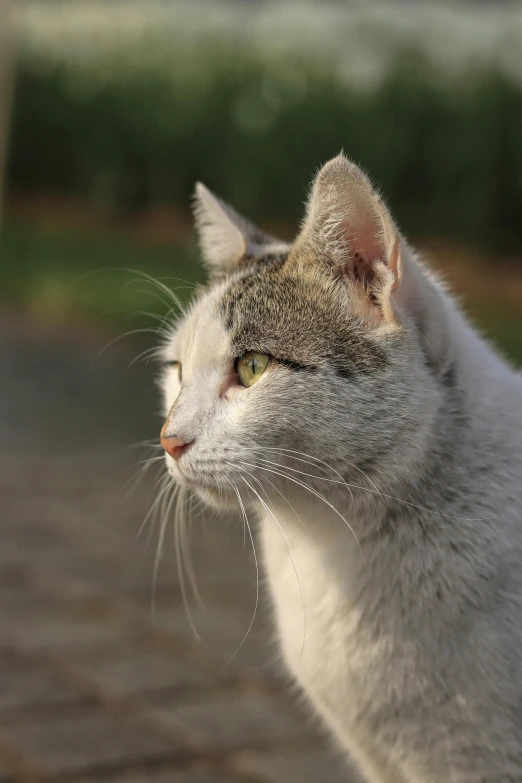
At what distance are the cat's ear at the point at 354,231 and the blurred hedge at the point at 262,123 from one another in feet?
18.5

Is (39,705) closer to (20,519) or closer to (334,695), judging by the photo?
(334,695)

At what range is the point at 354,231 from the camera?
232 cm

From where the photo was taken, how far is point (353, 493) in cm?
234

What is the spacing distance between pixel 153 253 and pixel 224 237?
8840 mm

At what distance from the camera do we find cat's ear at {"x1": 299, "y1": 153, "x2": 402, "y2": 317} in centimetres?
222

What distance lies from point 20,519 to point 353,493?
3088 millimetres

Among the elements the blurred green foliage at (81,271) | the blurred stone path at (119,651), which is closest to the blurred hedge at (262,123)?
the blurred green foliage at (81,271)

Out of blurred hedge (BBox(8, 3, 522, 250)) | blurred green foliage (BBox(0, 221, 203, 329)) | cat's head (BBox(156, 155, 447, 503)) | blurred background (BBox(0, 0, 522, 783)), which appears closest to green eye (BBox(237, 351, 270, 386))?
cat's head (BBox(156, 155, 447, 503))

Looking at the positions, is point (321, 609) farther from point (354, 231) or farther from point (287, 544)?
point (354, 231)

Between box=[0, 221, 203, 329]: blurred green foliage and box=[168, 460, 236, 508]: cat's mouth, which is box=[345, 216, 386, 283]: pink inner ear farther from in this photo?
box=[0, 221, 203, 329]: blurred green foliage

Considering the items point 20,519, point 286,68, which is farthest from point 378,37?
point 20,519

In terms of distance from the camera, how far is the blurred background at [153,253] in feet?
11.0

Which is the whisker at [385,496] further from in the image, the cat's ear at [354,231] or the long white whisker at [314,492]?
the cat's ear at [354,231]

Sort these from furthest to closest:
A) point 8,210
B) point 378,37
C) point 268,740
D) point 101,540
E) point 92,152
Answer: point 8,210 < point 92,152 < point 378,37 < point 101,540 < point 268,740
